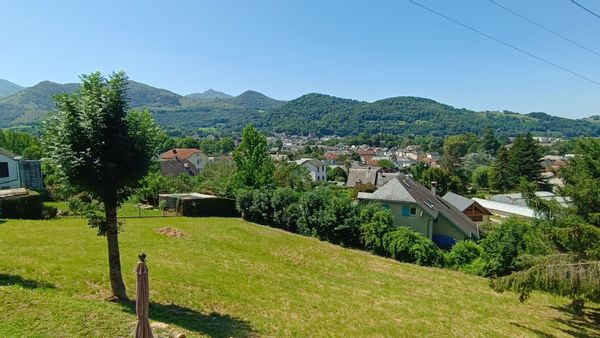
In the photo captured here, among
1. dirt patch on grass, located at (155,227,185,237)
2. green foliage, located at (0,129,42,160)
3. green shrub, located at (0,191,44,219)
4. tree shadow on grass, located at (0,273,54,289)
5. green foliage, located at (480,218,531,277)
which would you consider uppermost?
green foliage, located at (0,129,42,160)

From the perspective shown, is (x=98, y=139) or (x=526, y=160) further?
(x=526, y=160)

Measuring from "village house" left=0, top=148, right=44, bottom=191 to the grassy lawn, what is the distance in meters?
16.0

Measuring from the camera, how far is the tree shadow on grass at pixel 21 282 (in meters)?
10.1

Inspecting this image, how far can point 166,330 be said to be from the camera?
8.41 meters

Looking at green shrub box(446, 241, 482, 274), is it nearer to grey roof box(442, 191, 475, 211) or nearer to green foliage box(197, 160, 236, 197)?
grey roof box(442, 191, 475, 211)

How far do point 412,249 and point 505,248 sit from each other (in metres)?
5.71

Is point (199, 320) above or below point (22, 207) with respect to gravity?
below

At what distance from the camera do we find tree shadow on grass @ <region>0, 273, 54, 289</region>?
399 inches

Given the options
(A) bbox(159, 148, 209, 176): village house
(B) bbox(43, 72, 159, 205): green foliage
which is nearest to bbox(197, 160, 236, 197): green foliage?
(A) bbox(159, 148, 209, 176): village house

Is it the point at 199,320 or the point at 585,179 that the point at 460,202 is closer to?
the point at 585,179

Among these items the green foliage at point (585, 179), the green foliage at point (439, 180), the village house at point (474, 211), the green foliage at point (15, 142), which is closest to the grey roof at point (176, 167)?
the green foliage at point (15, 142)

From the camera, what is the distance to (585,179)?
58.0 feet

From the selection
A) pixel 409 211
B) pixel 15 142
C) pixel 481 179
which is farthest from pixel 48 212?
pixel 481 179

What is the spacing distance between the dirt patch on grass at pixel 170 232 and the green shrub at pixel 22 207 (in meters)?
9.00
